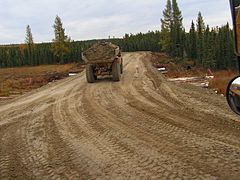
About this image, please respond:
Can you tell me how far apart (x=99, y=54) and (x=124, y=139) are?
45.1 feet

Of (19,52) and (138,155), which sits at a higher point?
(19,52)

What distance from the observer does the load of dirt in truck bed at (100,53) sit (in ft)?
68.4

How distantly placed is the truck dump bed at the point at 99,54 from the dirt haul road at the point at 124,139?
774 cm

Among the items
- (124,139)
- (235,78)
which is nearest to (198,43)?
(124,139)

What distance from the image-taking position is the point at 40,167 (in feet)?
20.5

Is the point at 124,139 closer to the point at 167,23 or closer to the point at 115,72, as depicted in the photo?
the point at 115,72

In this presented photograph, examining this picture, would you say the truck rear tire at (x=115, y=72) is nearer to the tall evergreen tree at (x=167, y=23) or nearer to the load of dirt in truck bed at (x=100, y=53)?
the load of dirt in truck bed at (x=100, y=53)

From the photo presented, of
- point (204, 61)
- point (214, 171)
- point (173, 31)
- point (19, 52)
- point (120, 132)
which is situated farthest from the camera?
point (19, 52)

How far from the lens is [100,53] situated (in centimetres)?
2097

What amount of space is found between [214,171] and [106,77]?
18174mm

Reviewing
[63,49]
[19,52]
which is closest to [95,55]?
[63,49]

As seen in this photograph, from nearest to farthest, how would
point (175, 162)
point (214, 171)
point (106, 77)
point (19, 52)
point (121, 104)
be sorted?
point (214, 171) → point (175, 162) → point (121, 104) → point (106, 77) → point (19, 52)

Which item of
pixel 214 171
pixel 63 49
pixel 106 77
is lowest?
pixel 214 171

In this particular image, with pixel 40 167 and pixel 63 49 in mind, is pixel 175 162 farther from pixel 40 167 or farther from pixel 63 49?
pixel 63 49
